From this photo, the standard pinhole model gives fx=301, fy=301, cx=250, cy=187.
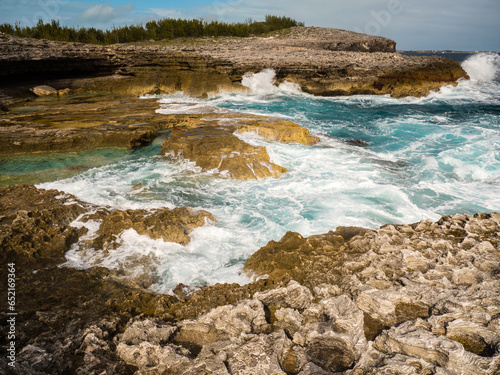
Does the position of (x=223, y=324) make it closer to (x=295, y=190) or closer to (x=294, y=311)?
(x=294, y=311)

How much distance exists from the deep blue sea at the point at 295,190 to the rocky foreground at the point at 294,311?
2.06 feet

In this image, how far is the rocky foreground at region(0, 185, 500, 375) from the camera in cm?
275

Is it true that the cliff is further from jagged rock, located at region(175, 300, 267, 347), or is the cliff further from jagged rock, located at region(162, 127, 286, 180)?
jagged rock, located at region(175, 300, 267, 347)

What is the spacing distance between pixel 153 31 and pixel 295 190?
44544 millimetres

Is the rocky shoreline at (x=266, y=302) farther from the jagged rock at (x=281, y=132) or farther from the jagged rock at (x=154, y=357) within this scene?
the jagged rock at (x=281, y=132)

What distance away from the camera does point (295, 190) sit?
8.09 meters

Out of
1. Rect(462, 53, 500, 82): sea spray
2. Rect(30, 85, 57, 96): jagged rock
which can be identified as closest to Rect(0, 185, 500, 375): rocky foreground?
Rect(30, 85, 57, 96): jagged rock

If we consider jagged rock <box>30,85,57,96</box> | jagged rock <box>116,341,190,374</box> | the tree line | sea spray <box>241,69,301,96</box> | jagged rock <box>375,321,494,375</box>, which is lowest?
jagged rock <box>116,341,190,374</box>

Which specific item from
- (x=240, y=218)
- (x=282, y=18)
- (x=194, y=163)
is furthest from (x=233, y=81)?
(x=282, y=18)

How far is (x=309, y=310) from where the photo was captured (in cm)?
333

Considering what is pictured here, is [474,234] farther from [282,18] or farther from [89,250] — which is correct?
[282,18]

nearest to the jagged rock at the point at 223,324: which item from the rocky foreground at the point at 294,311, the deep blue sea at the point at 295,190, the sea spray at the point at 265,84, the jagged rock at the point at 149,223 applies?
the rocky foreground at the point at 294,311

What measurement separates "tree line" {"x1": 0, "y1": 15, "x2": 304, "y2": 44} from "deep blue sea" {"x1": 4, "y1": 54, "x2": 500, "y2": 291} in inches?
1389

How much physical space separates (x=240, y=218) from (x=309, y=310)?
3.47m
